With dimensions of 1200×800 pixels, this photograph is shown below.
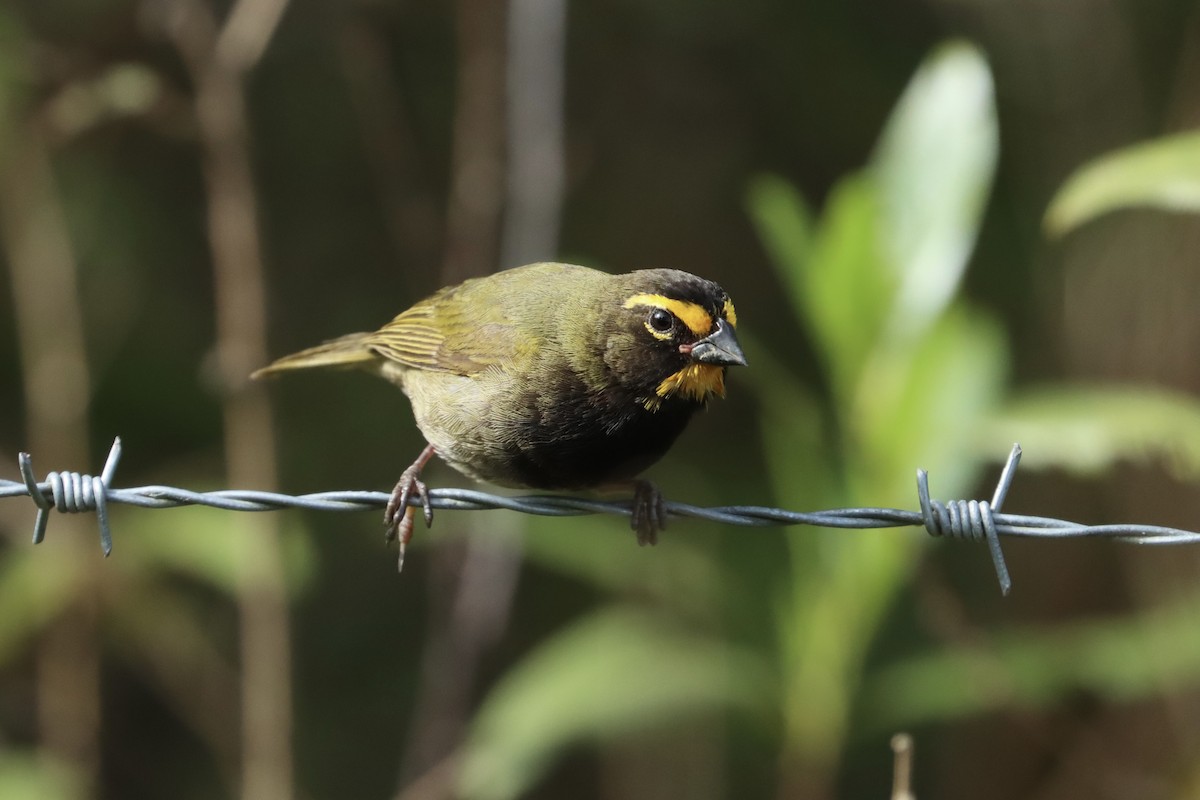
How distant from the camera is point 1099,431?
4.00 m

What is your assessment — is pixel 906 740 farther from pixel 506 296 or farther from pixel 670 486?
pixel 670 486

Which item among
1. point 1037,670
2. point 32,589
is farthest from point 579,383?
point 32,589

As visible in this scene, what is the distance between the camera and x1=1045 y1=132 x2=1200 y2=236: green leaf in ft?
11.6

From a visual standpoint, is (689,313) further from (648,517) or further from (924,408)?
(924,408)

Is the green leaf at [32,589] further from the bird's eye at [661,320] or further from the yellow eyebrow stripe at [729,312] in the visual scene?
the yellow eyebrow stripe at [729,312]

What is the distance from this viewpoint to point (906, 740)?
130 inches

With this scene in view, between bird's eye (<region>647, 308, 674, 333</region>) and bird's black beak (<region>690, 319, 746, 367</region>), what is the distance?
0.10 meters

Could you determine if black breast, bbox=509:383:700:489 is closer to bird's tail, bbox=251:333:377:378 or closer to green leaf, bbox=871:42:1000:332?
green leaf, bbox=871:42:1000:332

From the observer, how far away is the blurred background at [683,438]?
4594 millimetres

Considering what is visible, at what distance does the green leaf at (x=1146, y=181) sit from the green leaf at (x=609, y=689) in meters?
1.99

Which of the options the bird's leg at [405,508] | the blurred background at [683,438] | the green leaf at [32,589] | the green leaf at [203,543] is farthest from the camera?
the green leaf at [32,589]

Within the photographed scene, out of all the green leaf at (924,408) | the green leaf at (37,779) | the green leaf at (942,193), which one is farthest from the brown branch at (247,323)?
the green leaf at (942,193)

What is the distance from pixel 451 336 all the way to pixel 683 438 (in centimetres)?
415

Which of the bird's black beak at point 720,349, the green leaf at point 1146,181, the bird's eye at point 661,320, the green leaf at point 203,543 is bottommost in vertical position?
the green leaf at point 203,543
